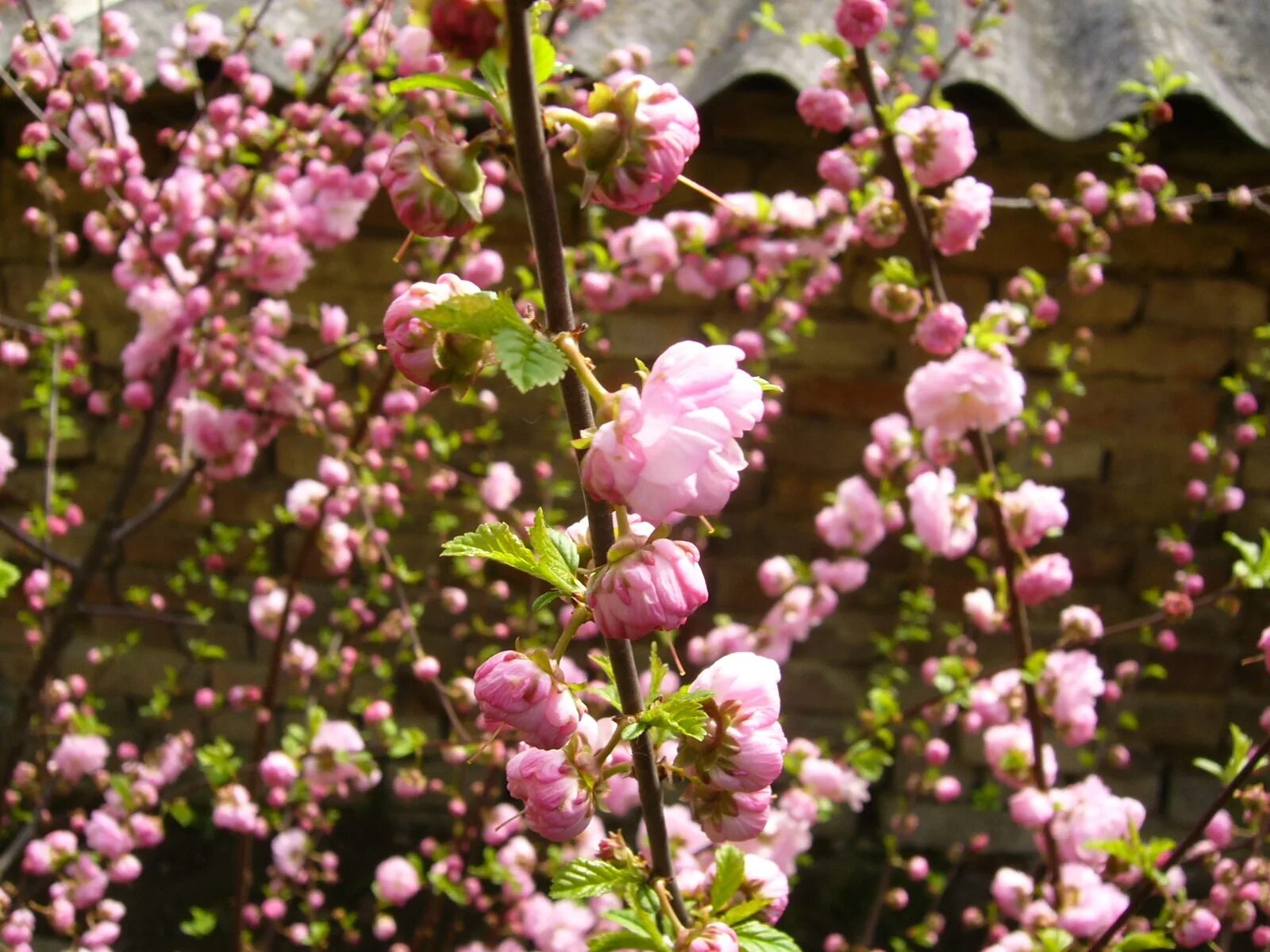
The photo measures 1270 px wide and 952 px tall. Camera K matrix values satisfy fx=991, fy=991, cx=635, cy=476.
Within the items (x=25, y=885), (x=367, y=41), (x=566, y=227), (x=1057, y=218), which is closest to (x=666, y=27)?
(x=566, y=227)

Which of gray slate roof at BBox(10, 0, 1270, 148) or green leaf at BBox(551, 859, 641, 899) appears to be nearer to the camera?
green leaf at BBox(551, 859, 641, 899)

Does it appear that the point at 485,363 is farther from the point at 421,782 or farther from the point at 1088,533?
the point at 1088,533

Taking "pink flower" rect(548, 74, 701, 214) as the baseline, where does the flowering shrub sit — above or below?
below

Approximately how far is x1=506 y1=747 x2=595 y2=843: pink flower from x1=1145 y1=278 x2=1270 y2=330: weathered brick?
8.63 ft

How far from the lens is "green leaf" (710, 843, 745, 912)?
769mm

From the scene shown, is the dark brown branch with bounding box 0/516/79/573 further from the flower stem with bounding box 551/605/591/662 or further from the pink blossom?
the pink blossom

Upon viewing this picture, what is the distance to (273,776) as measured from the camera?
198 centimetres

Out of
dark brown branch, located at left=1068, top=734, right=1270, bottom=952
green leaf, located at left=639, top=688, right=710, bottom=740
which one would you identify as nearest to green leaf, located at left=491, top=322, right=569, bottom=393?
green leaf, located at left=639, top=688, right=710, bottom=740

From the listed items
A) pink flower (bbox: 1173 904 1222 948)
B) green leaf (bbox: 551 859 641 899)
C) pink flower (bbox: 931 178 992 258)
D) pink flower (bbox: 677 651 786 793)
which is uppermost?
pink flower (bbox: 931 178 992 258)

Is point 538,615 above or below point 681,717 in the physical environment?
below

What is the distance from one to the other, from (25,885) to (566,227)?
211 centimetres

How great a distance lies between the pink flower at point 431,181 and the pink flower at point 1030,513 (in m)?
1.19

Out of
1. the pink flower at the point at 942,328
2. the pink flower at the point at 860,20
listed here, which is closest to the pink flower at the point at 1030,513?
the pink flower at the point at 942,328

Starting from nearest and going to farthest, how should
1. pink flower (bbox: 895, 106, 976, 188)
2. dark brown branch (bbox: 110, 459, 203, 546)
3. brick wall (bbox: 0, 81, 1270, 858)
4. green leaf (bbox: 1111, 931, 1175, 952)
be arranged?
1. green leaf (bbox: 1111, 931, 1175, 952)
2. pink flower (bbox: 895, 106, 976, 188)
3. dark brown branch (bbox: 110, 459, 203, 546)
4. brick wall (bbox: 0, 81, 1270, 858)
